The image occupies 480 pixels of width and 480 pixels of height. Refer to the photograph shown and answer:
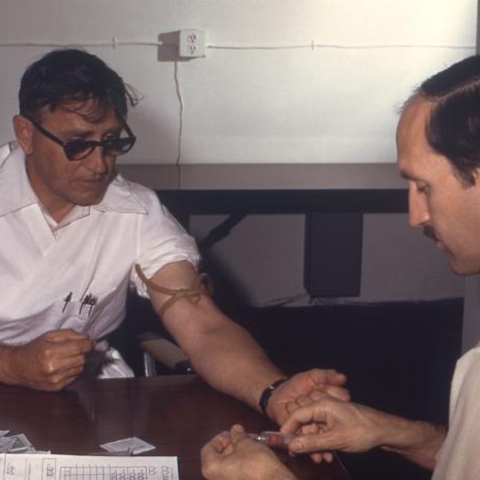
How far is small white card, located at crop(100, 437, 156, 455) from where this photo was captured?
4.72 ft

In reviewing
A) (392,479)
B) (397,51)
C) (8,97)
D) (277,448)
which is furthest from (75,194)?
(397,51)

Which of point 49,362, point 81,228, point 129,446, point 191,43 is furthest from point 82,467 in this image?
point 191,43

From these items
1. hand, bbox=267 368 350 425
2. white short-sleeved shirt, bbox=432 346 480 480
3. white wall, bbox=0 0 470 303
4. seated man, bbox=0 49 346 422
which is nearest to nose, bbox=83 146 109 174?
seated man, bbox=0 49 346 422

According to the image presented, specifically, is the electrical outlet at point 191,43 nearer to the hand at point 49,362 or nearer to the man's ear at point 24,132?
the man's ear at point 24,132

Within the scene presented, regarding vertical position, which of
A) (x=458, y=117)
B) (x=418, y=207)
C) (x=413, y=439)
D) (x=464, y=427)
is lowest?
(x=413, y=439)

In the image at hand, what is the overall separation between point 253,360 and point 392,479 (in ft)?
3.85

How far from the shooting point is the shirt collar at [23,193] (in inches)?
82.4

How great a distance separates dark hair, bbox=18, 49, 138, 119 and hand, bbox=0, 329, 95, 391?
0.57 m

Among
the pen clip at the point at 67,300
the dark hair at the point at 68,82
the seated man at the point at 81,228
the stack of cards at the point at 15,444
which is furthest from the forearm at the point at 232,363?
the dark hair at the point at 68,82

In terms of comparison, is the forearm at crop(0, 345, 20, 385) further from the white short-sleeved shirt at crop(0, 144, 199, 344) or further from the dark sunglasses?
the dark sunglasses

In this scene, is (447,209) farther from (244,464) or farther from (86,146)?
(86,146)

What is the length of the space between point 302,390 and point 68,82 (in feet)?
2.84

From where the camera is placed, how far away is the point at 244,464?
1.29 m

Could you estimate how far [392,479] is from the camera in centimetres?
279
